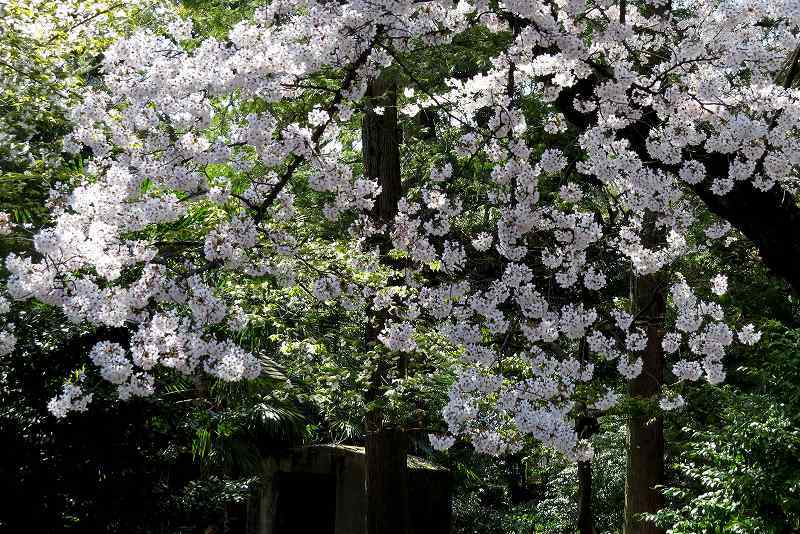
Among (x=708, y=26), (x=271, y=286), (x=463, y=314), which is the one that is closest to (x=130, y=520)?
(x=271, y=286)

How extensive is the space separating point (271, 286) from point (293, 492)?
5125 mm

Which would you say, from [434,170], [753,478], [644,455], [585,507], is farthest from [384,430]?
[585,507]

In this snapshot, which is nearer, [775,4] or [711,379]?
[775,4]

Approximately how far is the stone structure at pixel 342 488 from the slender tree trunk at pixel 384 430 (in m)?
3.36

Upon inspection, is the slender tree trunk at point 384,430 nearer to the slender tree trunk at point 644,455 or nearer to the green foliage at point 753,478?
the slender tree trunk at point 644,455

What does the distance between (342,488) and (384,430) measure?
3901 mm

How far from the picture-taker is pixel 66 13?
8953 mm

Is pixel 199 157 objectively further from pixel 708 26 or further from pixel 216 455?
pixel 216 455

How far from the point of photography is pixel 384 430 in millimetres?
8398

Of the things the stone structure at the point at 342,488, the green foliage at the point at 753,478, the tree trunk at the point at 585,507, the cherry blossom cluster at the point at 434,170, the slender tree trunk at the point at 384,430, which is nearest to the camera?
the cherry blossom cluster at the point at 434,170

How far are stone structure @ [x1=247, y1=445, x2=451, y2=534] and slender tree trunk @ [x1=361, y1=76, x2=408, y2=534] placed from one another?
3.36m

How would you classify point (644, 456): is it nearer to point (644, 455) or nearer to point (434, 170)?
point (644, 455)

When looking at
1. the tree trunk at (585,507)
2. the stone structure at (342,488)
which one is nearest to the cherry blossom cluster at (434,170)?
the tree trunk at (585,507)

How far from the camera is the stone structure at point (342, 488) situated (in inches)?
467
